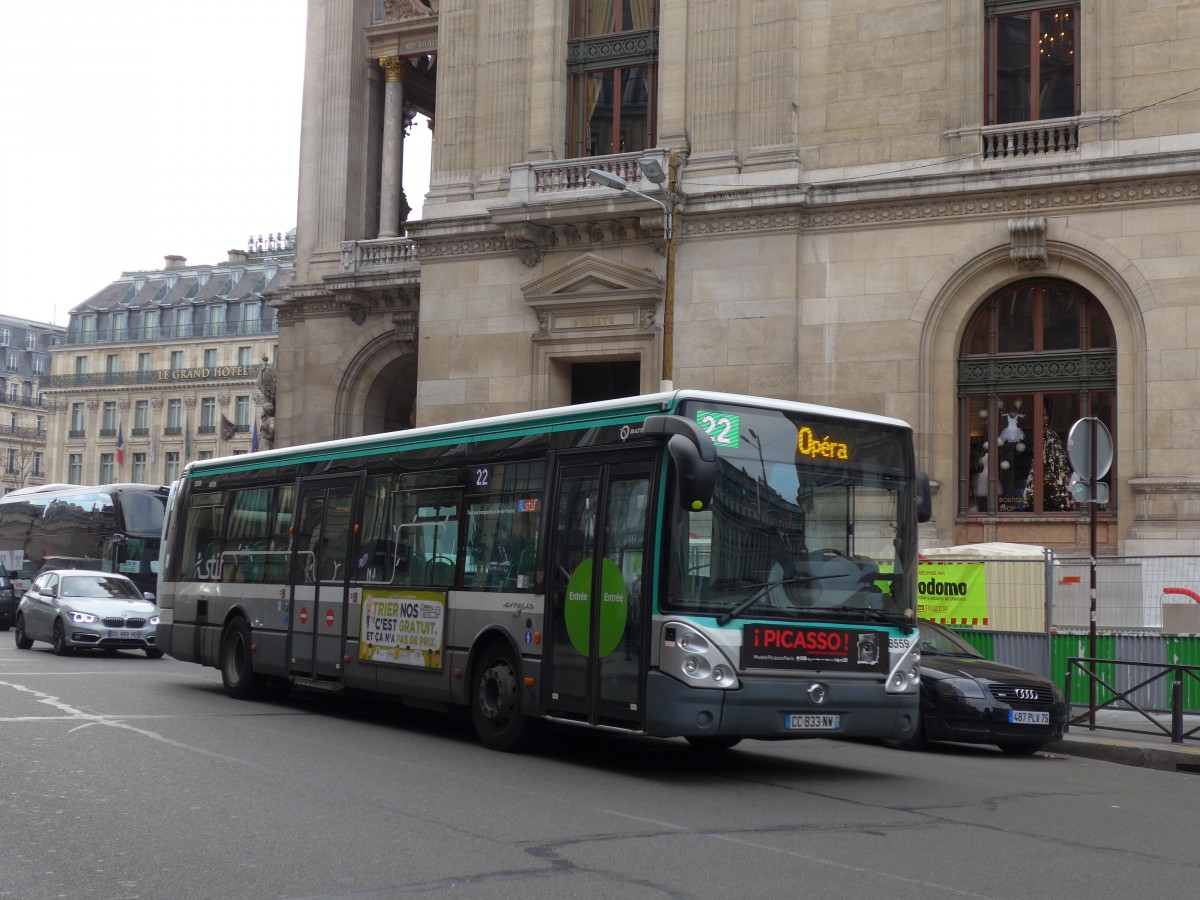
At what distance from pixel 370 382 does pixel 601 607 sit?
987 inches

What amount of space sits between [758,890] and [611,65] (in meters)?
25.6

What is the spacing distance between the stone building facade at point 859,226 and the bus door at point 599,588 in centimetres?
1108

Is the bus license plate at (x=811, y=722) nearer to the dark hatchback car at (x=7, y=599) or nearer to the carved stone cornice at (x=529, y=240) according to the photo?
the carved stone cornice at (x=529, y=240)

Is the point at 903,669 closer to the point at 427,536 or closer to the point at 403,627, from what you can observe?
the point at 427,536

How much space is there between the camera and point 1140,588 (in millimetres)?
19000

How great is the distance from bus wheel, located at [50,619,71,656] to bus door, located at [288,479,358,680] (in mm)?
10410

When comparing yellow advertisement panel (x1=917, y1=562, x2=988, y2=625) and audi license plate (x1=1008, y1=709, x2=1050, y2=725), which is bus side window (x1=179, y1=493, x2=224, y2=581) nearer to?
yellow advertisement panel (x1=917, y1=562, x2=988, y2=625)

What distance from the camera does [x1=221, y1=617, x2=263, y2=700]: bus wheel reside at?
17.3m

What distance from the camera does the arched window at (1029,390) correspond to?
84.3 ft

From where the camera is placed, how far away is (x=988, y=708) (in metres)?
14.5

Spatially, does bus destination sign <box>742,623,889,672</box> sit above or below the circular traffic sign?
below

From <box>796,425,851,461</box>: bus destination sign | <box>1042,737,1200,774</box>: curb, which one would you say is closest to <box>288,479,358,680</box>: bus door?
<box>796,425,851,461</box>: bus destination sign

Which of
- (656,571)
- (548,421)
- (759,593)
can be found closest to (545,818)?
(656,571)

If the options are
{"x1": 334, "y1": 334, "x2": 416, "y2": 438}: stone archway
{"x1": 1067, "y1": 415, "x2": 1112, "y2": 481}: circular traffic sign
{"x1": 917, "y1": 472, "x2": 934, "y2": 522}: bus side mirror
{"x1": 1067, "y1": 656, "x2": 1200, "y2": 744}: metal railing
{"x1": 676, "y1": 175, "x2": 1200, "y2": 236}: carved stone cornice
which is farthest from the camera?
{"x1": 334, "y1": 334, "x2": 416, "y2": 438}: stone archway
